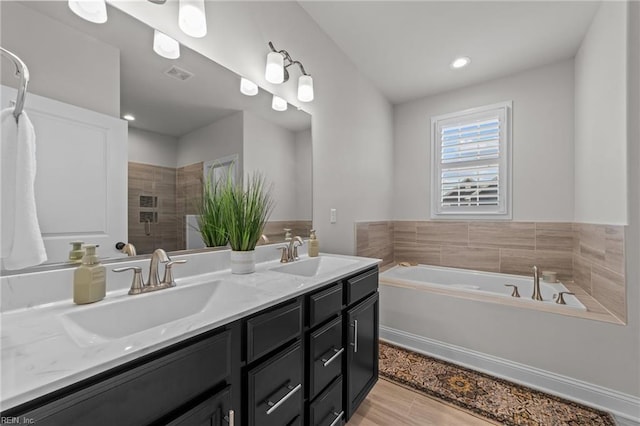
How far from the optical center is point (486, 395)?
169cm

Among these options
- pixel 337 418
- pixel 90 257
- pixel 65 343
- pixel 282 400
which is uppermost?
pixel 90 257

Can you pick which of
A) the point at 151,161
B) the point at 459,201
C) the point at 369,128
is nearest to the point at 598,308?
the point at 459,201

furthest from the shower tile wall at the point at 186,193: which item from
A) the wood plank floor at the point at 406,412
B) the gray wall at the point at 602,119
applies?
the gray wall at the point at 602,119

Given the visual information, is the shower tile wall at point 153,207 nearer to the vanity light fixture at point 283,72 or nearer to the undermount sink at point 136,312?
the undermount sink at point 136,312

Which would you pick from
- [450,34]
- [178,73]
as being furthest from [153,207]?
[450,34]

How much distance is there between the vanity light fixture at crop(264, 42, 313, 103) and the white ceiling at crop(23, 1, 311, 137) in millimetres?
193

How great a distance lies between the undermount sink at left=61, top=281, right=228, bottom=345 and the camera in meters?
0.73

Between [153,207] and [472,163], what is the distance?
304 centimetres

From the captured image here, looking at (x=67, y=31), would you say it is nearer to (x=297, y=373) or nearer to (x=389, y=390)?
(x=297, y=373)

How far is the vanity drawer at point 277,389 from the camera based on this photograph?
81 centimetres

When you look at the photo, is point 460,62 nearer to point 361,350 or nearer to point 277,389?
point 361,350

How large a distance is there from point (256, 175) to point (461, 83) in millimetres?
2600

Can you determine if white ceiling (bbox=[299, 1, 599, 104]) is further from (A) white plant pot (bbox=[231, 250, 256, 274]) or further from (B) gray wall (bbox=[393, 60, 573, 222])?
(A) white plant pot (bbox=[231, 250, 256, 274])

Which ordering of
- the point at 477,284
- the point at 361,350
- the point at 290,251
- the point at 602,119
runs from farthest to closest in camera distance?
the point at 477,284
the point at 602,119
the point at 290,251
the point at 361,350
